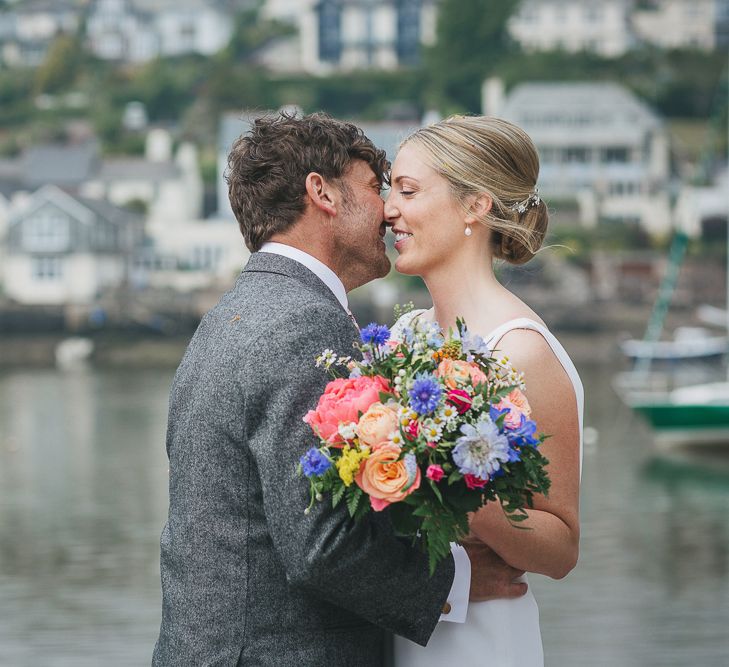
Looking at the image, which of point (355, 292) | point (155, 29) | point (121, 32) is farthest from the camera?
point (155, 29)

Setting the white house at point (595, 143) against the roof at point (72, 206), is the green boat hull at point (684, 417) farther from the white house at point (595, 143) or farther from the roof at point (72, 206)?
the roof at point (72, 206)

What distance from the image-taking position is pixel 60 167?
56.4 meters

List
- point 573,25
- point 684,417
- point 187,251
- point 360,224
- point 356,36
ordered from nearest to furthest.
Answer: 1. point 360,224
2. point 684,417
3. point 187,251
4. point 573,25
5. point 356,36

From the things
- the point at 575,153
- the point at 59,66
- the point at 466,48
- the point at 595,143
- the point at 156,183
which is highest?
the point at 466,48

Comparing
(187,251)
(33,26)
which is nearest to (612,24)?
(187,251)

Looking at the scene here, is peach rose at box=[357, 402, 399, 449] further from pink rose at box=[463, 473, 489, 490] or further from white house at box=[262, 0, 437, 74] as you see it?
white house at box=[262, 0, 437, 74]

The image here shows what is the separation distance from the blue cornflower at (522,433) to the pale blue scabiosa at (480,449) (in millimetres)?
23

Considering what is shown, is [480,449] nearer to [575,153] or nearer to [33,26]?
[575,153]

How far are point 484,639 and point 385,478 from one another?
0.46m

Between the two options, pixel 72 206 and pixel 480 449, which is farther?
pixel 72 206

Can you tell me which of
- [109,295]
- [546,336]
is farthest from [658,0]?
[546,336]

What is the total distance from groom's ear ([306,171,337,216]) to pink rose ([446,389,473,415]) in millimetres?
373

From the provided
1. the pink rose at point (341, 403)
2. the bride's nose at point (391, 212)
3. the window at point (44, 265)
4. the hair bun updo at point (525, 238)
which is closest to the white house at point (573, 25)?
the window at point (44, 265)

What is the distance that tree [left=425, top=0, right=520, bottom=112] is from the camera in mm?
61656
